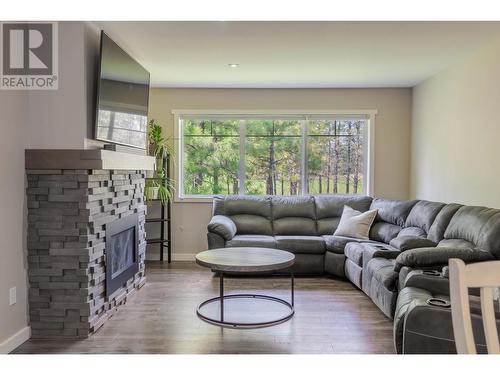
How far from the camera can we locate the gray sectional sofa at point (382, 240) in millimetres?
2537

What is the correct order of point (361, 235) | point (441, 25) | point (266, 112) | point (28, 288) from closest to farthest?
point (28, 288)
point (441, 25)
point (361, 235)
point (266, 112)

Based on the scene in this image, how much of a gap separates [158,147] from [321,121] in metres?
2.35

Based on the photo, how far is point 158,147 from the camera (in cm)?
519

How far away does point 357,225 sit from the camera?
478 centimetres

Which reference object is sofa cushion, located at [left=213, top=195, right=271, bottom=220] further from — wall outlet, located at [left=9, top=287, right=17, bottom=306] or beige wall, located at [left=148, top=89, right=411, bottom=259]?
wall outlet, located at [left=9, top=287, right=17, bottom=306]

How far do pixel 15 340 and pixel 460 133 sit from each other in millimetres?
4430

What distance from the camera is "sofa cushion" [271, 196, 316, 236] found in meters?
5.11

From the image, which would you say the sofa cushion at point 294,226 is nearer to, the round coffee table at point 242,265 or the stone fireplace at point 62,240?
the round coffee table at point 242,265

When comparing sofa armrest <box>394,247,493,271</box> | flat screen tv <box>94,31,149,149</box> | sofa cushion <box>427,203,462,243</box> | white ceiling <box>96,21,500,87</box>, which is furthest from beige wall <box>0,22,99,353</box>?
sofa cushion <box>427,203,462,243</box>

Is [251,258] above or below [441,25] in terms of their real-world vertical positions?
below

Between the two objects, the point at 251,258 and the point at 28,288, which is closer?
the point at 28,288
